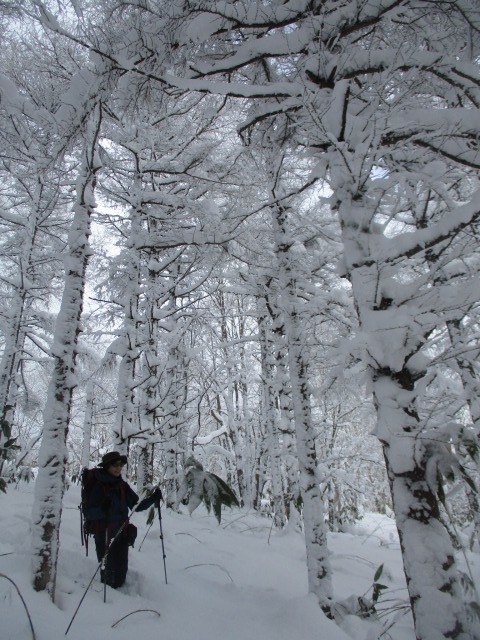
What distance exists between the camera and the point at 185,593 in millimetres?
3641

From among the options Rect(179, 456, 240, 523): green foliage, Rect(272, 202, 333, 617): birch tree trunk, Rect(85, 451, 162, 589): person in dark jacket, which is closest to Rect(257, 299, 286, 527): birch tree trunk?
Rect(272, 202, 333, 617): birch tree trunk

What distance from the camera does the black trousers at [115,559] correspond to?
3701 millimetres

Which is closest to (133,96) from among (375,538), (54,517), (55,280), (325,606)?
(54,517)

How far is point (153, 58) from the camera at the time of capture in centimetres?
329

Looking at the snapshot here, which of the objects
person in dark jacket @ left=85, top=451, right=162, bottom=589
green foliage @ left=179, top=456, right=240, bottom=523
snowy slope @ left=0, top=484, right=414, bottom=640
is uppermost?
green foliage @ left=179, top=456, right=240, bottom=523

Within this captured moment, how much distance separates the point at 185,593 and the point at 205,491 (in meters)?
2.62

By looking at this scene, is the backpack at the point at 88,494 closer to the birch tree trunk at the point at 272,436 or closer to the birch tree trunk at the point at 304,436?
the birch tree trunk at the point at 304,436

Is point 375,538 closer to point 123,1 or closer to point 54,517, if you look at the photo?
point 54,517

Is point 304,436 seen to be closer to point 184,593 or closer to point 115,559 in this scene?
point 184,593

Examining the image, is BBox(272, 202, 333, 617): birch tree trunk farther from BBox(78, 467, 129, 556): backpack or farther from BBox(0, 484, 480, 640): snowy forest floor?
BBox(78, 467, 129, 556): backpack

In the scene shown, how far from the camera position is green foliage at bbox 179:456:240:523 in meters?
1.83

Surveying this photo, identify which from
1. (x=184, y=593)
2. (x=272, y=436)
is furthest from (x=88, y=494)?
(x=272, y=436)

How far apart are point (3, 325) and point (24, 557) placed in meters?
7.20

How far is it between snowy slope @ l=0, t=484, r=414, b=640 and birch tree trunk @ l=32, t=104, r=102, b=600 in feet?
0.87
